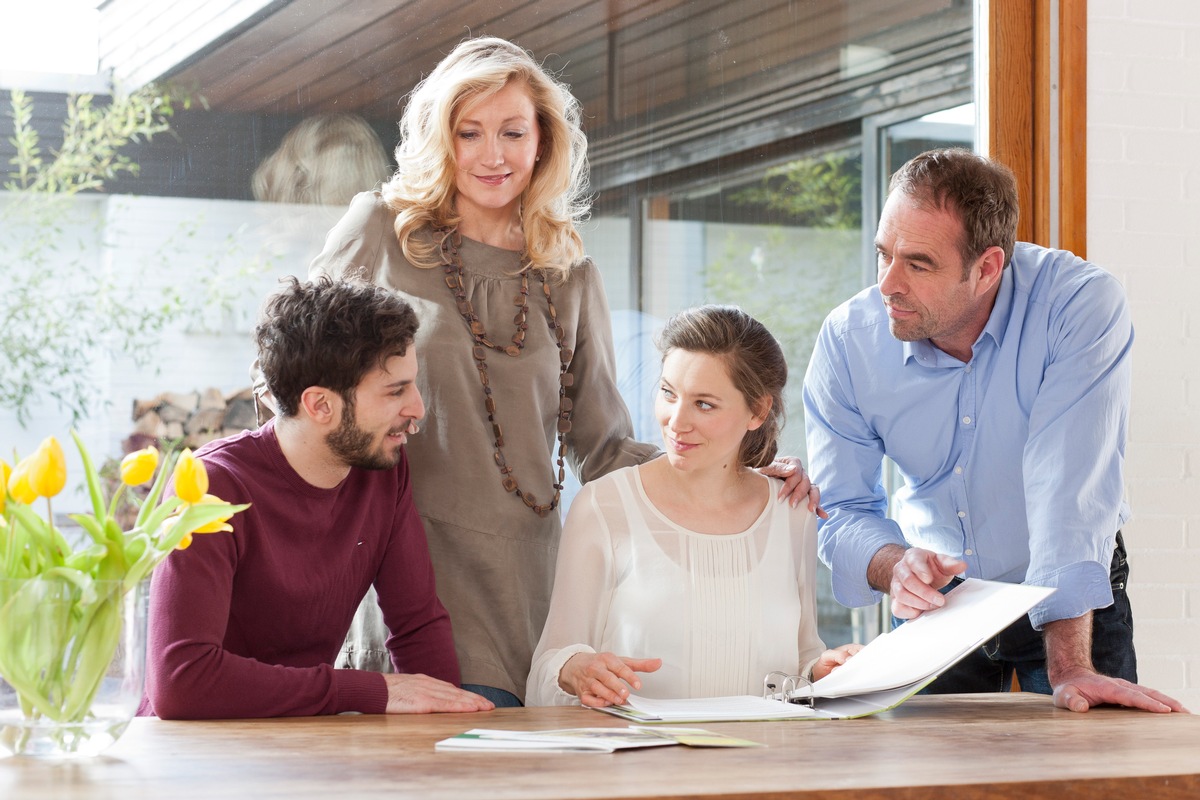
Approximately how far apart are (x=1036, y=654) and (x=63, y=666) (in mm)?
1598

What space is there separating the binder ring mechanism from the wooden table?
15cm

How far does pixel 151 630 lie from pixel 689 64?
178cm

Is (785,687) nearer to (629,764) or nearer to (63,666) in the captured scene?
(629,764)

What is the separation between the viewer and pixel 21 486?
4.12ft

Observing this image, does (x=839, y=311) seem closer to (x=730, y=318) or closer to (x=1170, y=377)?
(x=730, y=318)

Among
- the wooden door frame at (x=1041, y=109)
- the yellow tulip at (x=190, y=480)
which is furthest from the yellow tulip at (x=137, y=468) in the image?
the wooden door frame at (x=1041, y=109)

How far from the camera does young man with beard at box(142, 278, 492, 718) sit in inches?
70.2

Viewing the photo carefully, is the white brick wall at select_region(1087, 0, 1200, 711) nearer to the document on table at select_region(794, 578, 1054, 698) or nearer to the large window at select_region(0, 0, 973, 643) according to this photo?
the large window at select_region(0, 0, 973, 643)

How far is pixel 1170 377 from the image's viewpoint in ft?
9.79

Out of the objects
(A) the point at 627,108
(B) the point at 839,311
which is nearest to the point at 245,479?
(B) the point at 839,311

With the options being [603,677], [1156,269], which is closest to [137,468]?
[603,677]

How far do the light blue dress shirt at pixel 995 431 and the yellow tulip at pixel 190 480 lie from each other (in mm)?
1135

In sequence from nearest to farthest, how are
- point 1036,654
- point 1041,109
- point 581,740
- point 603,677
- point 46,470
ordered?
point 46,470 < point 581,740 < point 603,677 < point 1036,654 < point 1041,109

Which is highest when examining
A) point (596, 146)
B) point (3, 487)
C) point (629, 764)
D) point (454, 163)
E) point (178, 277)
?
point (596, 146)
